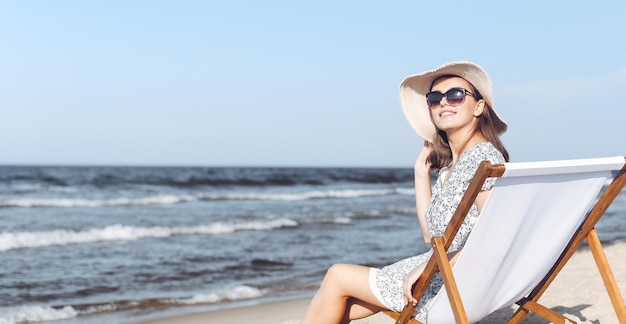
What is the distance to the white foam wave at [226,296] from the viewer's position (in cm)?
607

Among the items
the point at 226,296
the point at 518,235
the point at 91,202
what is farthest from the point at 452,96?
the point at 91,202

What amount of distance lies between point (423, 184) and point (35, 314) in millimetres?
3774

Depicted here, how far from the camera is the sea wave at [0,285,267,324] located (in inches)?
217

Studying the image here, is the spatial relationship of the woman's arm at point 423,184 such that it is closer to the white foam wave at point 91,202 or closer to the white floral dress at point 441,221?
the white floral dress at point 441,221

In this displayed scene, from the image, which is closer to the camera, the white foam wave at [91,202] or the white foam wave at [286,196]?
the white foam wave at [91,202]

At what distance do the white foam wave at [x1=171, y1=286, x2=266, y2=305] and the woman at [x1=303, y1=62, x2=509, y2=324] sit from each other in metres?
3.17

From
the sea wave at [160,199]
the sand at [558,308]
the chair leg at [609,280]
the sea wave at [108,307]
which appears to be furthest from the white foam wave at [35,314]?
the sea wave at [160,199]

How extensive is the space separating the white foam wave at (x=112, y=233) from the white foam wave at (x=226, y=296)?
469 centimetres

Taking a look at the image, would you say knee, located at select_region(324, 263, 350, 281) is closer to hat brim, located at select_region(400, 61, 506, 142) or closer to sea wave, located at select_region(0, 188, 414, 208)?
Answer: hat brim, located at select_region(400, 61, 506, 142)

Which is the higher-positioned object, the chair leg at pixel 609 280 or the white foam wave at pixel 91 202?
the white foam wave at pixel 91 202

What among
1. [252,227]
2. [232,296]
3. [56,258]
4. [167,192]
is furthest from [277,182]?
[232,296]

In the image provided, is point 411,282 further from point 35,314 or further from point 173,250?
point 173,250

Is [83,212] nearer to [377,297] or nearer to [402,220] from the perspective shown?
[402,220]

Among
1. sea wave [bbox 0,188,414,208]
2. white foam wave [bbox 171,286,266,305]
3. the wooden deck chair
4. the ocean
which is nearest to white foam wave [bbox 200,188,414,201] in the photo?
sea wave [bbox 0,188,414,208]
